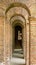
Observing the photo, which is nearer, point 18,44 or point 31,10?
point 31,10

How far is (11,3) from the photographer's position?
6516 mm

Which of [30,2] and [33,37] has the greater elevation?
[30,2]

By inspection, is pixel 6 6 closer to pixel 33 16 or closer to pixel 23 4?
pixel 23 4

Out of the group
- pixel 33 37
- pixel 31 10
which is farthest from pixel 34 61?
pixel 31 10

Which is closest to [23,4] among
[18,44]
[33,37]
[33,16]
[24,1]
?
[24,1]

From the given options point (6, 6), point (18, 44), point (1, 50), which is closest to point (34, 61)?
point (1, 50)

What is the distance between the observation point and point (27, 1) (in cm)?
648

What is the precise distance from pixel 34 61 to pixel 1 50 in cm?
131

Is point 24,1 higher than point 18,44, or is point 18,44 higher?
point 24,1

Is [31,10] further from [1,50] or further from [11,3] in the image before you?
[1,50]

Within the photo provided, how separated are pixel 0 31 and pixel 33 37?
1264mm

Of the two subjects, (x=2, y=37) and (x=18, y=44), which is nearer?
(x=2, y=37)

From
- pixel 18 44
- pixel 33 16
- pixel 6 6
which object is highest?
pixel 6 6

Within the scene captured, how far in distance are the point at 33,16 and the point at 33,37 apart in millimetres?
772
